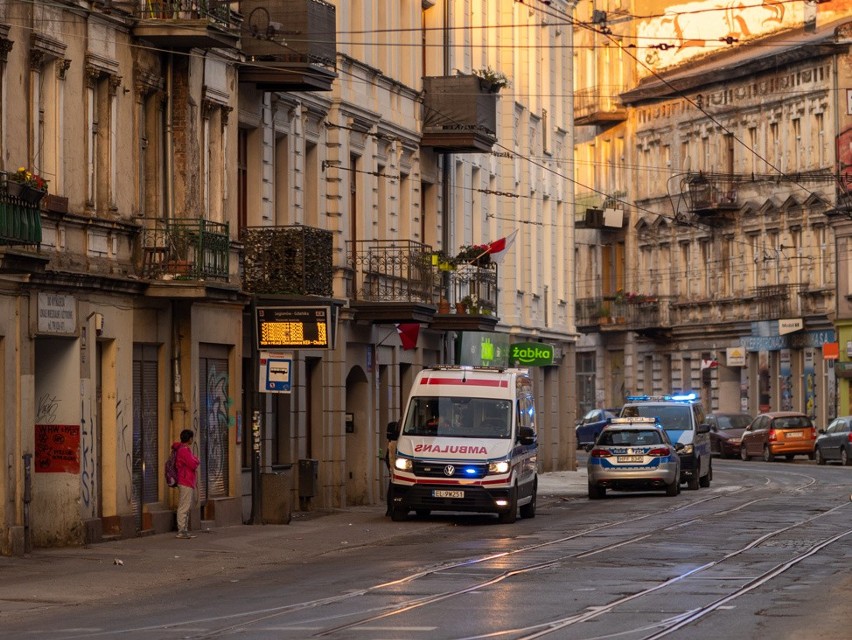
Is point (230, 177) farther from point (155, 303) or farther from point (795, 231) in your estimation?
point (795, 231)

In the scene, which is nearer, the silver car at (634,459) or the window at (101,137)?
the window at (101,137)

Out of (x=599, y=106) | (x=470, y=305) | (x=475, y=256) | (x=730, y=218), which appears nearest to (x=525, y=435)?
(x=470, y=305)

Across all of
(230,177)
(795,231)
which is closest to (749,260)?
(795,231)

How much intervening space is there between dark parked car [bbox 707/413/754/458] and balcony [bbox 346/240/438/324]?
98.1 ft

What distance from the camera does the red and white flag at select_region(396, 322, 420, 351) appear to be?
4403 cm

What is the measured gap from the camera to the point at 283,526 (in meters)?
33.1

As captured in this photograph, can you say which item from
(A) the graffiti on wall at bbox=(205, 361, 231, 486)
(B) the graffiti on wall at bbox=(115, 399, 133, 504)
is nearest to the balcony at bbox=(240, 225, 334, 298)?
(A) the graffiti on wall at bbox=(205, 361, 231, 486)

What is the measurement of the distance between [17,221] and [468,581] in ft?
22.8

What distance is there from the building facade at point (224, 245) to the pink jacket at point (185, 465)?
677 millimetres

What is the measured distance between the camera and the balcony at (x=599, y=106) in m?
86.2

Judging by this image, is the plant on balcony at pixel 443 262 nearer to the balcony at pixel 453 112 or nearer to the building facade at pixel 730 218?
the balcony at pixel 453 112

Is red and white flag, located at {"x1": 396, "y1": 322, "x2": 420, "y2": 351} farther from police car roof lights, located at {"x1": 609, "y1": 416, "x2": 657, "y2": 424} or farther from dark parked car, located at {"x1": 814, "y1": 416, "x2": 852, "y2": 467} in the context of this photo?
dark parked car, located at {"x1": 814, "y1": 416, "x2": 852, "y2": 467}

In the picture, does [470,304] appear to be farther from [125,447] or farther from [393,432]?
[125,447]

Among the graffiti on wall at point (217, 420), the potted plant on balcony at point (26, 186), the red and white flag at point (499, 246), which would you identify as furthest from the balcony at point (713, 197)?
the potted plant on balcony at point (26, 186)
